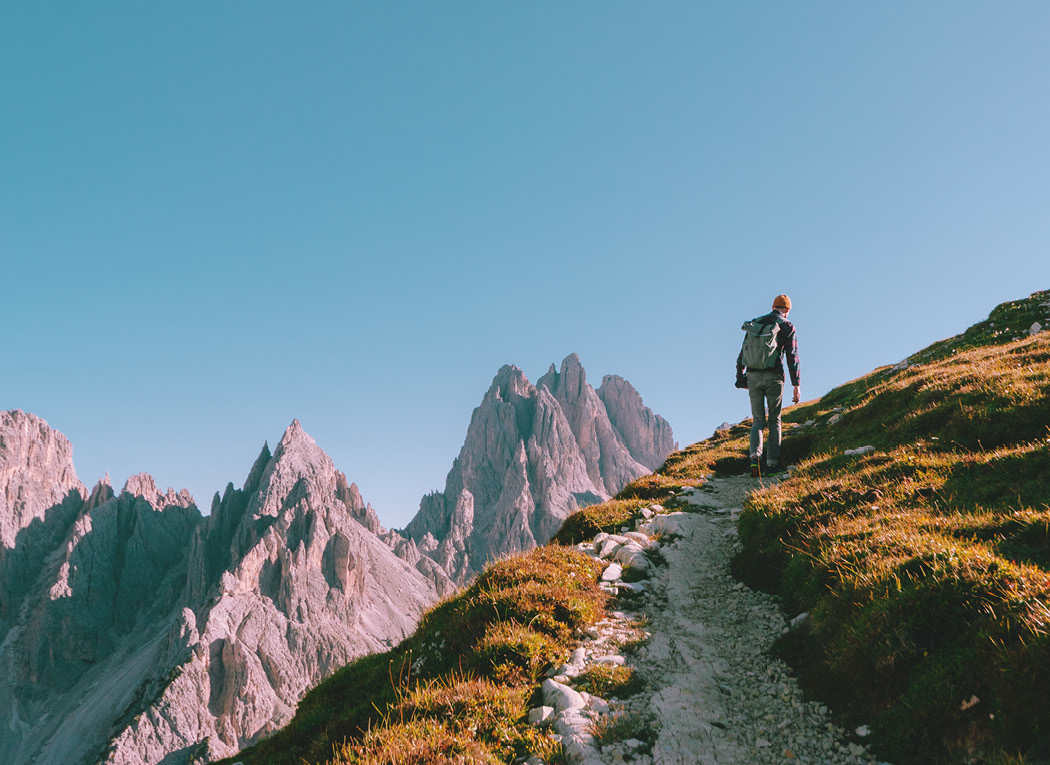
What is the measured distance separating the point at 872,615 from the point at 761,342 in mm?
11638

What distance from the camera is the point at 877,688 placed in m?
5.10

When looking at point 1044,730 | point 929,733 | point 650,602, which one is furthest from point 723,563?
point 1044,730

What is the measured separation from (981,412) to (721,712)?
10.6m

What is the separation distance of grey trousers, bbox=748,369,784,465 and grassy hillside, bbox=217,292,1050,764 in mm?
3574

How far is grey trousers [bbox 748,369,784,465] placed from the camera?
15921mm

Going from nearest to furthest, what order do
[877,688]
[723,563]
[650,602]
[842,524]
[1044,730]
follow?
[1044,730]
[877,688]
[842,524]
[650,602]
[723,563]

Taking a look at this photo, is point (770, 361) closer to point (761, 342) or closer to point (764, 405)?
point (761, 342)

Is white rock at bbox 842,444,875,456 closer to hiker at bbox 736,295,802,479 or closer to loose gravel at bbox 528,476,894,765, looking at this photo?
hiker at bbox 736,295,802,479

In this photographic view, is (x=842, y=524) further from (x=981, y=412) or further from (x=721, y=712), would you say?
(x=981, y=412)

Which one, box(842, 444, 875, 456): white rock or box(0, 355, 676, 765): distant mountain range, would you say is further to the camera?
box(0, 355, 676, 765): distant mountain range

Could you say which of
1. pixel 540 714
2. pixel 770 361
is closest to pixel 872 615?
pixel 540 714

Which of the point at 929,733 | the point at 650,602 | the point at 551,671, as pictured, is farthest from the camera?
the point at 650,602

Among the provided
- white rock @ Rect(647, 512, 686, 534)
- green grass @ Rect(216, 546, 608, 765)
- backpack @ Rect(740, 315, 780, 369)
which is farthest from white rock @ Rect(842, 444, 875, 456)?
green grass @ Rect(216, 546, 608, 765)

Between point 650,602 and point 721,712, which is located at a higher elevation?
point 650,602
